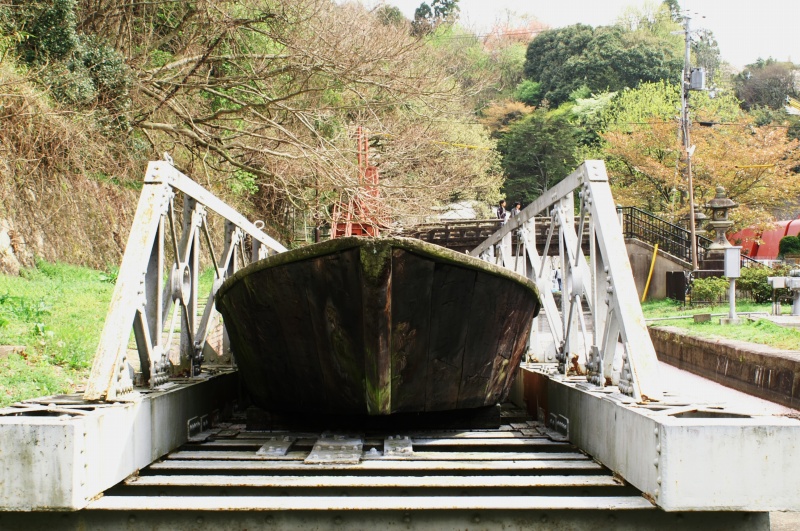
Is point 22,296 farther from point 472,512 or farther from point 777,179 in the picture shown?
point 777,179

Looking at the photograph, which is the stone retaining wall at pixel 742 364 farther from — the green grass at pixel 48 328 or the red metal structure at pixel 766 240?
the red metal structure at pixel 766 240

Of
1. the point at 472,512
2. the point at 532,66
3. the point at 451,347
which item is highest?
the point at 532,66

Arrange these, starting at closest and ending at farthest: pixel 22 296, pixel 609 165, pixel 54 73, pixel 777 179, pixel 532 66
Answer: pixel 22 296 → pixel 54 73 → pixel 777 179 → pixel 609 165 → pixel 532 66

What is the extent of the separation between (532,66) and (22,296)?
69.6m

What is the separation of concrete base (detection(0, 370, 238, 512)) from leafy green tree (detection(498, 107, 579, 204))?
55935 millimetres

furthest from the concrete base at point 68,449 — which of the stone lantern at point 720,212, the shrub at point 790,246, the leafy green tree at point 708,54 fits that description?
the leafy green tree at point 708,54

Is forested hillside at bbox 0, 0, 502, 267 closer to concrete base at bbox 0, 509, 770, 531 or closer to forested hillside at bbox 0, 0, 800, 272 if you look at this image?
forested hillside at bbox 0, 0, 800, 272

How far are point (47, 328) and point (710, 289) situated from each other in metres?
18.7

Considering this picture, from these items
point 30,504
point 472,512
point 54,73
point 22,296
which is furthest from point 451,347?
point 54,73

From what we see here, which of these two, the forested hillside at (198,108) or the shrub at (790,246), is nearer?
the forested hillside at (198,108)

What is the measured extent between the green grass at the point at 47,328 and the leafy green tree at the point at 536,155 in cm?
4657

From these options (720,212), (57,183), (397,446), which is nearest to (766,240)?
(720,212)

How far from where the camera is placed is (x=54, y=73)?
14.6 meters

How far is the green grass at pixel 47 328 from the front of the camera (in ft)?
24.7
